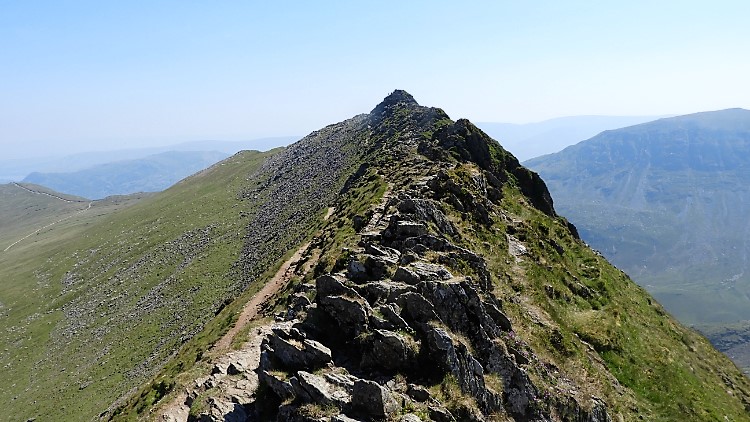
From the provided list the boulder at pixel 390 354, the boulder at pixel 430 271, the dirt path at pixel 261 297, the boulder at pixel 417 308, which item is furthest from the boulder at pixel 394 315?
the dirt path at pixel 261 297

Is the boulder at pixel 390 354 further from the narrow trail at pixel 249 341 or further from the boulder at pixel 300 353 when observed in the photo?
the narrow trail at pixel 249 341

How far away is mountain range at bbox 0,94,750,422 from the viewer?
67.3 feet

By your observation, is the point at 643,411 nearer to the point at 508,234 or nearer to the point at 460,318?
the point at 460,318

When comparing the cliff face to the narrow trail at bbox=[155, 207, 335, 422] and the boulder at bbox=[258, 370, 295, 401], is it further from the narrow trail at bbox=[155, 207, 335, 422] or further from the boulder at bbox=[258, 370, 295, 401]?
the narrow trail at bbox=[155, 207, 335, 422]

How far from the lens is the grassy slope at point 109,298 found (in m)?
63.1

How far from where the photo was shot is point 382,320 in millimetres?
21656

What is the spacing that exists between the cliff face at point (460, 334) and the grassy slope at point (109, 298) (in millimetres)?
32847

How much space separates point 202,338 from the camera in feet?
155

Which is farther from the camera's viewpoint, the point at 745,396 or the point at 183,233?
the point at 183,233

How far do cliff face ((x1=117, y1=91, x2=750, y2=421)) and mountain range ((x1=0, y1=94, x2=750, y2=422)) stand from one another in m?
0.13

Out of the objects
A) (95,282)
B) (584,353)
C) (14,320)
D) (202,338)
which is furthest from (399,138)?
(14,320)

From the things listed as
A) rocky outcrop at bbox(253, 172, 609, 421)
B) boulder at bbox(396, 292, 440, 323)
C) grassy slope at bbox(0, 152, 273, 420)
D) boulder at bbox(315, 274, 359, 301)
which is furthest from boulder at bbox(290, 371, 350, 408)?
grassy slope at bbox(0, 152, 273, 420)

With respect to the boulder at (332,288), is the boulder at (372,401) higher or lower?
lower

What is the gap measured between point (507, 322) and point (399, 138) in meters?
72.9
